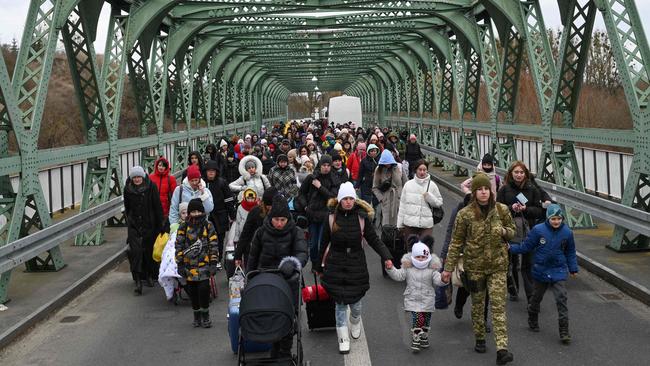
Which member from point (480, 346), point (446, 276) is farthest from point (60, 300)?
point (480, 346)

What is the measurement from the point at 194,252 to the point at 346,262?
175 cm

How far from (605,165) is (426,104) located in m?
19.2

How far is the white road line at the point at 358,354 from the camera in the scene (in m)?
6.71

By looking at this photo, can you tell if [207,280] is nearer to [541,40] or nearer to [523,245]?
[523,245]

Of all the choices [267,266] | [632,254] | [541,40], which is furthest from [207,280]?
[541,40]

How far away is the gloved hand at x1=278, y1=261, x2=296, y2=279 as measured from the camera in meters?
6.24

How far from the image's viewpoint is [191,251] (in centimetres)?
795

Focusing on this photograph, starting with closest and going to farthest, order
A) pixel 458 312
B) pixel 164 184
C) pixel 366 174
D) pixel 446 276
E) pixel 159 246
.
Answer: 1. pixel 446 276
2. pixel 458 312
3. pixel 159 246
4. pixel 164 184
5. pixel 366 174

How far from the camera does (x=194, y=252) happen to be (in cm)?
796

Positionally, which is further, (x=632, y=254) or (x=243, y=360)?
(x=632, y=254)

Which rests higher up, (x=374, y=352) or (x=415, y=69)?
(x=415, y=69)

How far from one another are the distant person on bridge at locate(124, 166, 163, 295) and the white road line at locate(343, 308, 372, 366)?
143 inches

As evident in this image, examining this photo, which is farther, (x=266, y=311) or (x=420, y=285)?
(x=420, y=285)

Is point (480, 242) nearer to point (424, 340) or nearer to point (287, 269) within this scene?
point (424, 340)
